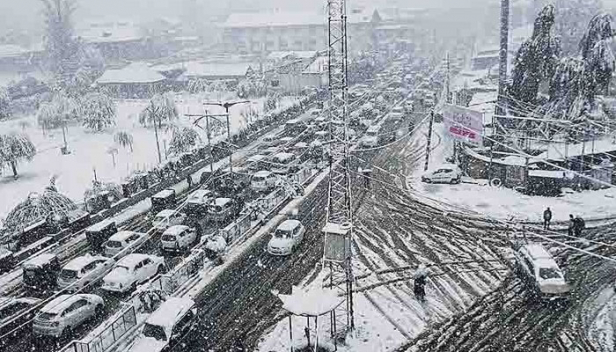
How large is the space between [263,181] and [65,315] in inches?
647

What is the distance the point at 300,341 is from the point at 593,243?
14.5 m

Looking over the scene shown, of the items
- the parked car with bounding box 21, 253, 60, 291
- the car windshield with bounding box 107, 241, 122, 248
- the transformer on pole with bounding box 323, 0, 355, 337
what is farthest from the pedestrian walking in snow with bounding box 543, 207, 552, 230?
the parked car with bounding box 21, 253, 60, 291

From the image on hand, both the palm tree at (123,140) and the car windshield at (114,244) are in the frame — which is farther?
the palm tree at (123,140)

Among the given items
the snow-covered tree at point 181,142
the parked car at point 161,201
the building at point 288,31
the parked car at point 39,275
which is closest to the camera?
the parked car at point 39,275

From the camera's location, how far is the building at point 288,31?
112 metres

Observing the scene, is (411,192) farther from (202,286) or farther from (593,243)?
(202,286)

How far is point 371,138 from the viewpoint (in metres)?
42.9

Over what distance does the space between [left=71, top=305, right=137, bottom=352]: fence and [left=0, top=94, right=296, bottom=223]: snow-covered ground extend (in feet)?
58.5

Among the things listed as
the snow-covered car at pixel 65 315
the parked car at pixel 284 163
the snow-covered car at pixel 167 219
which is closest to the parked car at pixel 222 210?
the snow-covered car at pixel 167 219

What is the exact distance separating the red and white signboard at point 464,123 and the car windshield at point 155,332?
1978 centimetres

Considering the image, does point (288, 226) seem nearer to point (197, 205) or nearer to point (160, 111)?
point (197, 205)

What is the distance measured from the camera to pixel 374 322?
18250mm

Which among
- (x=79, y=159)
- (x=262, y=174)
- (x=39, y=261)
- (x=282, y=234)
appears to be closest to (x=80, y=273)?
(x=39, y=261)

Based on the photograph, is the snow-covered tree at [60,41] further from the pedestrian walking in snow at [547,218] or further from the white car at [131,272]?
the pedestrian walking in snow at [547,218]
